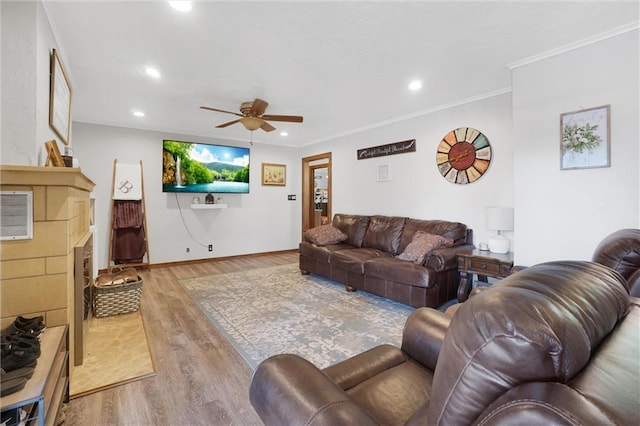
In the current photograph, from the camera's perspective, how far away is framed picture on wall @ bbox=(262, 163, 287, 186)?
20.8ft

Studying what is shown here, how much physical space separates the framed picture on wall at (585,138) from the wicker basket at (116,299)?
4.23m

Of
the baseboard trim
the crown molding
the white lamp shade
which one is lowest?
the baseboard trim

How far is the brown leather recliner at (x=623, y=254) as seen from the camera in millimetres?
1575

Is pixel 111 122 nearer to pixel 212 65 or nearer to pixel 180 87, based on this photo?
pixel 180 87

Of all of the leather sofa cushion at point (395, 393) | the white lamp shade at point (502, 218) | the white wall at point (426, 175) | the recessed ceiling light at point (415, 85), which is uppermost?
the recessed ceiling light at point (415, 85)

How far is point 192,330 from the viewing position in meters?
2.78

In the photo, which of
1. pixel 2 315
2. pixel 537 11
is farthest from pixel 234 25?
pixel 2 315

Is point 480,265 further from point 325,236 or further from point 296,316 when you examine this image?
point 325,236

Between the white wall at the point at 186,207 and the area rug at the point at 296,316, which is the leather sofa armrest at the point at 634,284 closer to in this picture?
the area rug at the point at 296,316

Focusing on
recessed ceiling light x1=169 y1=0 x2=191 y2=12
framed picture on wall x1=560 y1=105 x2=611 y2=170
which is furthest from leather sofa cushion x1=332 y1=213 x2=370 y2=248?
recessed ceiling light x1=169 y1=0 x2=191 y2=12

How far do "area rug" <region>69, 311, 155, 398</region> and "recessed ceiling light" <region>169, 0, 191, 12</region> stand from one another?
2.48 m

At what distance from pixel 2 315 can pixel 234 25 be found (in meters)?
2.23

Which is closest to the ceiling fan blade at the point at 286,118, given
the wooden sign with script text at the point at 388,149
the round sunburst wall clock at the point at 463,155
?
the wooden sign with script text at the point at 388,149

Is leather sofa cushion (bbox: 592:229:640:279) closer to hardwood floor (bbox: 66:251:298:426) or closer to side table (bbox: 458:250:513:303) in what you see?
side table (bbox: 458:250:513:303)
